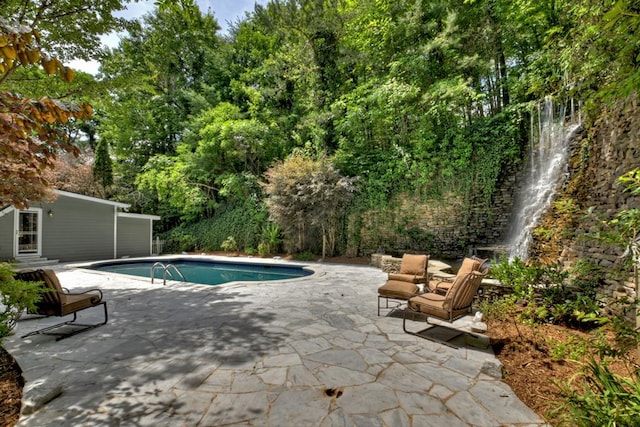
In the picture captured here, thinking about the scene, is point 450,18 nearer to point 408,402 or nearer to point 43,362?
point 408,402

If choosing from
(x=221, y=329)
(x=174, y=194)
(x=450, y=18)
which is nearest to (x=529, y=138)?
(x=450, y=18)

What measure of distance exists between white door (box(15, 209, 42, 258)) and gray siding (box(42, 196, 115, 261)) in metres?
0.15

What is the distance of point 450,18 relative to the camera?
1041cm

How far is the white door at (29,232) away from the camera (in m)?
11.2

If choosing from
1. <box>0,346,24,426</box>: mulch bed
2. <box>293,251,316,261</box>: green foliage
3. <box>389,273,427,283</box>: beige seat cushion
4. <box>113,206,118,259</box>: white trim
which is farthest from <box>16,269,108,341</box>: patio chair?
<box>113,206,118,259</box>: white trim

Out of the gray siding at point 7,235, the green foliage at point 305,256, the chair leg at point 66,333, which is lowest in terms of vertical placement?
the chair leg at point 66,333

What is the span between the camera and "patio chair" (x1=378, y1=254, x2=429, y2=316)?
15.2ft

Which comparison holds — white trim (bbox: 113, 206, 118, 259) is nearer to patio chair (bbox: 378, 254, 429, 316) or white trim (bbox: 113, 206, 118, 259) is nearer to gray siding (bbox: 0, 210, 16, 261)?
gray siding (bbox: 0, 210, 16, 261)

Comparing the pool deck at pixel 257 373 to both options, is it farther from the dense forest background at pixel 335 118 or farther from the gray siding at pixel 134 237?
the gray siding at pixel 134 237

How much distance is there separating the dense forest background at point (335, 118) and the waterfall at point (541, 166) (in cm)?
43

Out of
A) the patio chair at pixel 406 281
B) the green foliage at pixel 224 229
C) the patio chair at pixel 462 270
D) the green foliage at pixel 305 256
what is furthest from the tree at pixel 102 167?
the patio chair at pixel 462 270

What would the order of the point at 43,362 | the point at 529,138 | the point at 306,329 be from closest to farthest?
the point at 43,362, the point at 306,329, the point at 529,138

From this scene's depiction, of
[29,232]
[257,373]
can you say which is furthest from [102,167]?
[257,373]

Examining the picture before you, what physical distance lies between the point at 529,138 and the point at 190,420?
11737 millimetres
